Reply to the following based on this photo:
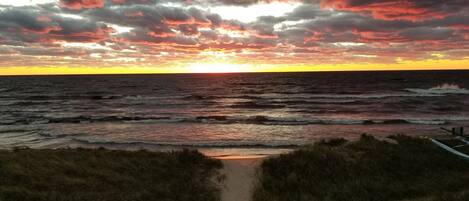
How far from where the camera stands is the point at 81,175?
1295 centimetres

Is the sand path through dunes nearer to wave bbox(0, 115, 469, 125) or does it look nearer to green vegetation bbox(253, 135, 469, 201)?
green vegetation bbox(253, 135, 469, 201)

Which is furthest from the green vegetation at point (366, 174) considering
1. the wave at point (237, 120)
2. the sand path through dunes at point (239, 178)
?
the wave at point (237, 120)

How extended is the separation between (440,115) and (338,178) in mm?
32429

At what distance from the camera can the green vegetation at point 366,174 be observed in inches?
479

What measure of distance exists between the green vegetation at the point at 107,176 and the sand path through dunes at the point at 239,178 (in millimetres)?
343

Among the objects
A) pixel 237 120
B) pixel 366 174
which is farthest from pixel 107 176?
pixel 237 120

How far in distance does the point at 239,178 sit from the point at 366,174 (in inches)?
167

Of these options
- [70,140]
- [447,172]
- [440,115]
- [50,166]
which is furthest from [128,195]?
[440,115]

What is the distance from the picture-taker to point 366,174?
13594mm

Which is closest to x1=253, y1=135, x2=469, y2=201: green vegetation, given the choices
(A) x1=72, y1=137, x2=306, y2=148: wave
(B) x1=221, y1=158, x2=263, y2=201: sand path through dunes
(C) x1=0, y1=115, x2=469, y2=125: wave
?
(B) x1=221, y1=158, x2=263, y2=201: sand path through dunes

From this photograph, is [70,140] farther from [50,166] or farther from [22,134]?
[50,166]

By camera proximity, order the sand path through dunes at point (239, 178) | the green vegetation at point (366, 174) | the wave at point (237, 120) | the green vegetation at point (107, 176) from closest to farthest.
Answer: the green vegetation at point (107, 176) → the green vegetation at point (366, 174) → the sand path through dunes at point (239, 178) → the wave at point (237, 120)

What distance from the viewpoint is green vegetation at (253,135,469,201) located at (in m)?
12.2

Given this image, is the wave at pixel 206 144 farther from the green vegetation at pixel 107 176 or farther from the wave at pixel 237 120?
the wave at pixel 237 120
